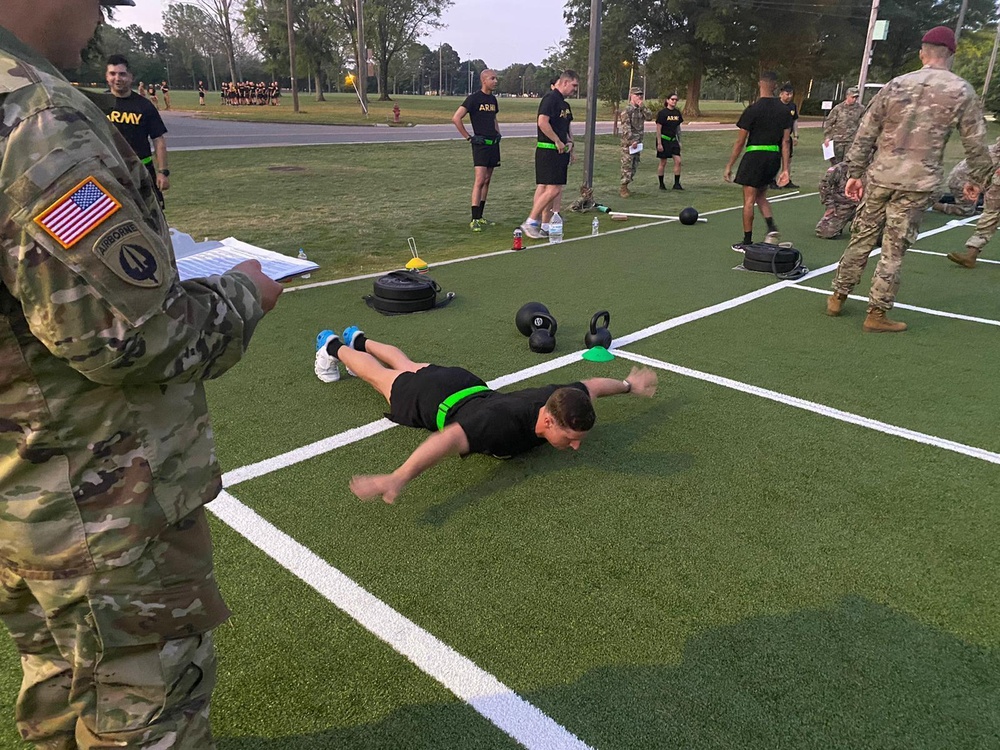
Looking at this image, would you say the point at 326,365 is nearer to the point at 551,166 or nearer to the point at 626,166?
the point at 551,166

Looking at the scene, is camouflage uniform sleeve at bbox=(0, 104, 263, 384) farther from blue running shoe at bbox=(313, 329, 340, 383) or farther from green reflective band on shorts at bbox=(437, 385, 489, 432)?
blue running shoe at bbox=(313, 329, 340, 383)

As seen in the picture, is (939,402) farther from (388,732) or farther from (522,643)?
(388,732)

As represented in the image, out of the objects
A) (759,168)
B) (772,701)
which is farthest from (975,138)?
(772,701)

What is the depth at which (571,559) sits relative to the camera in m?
3.07

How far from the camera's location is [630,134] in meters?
14.1

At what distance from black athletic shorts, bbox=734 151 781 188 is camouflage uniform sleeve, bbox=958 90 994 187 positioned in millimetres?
3199

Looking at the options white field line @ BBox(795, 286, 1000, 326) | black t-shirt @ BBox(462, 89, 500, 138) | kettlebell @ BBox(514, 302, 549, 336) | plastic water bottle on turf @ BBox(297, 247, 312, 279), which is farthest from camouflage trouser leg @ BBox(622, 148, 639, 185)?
kettlebell @ BBox(514, 302, 549, 336)

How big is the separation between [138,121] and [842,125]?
1121 cm

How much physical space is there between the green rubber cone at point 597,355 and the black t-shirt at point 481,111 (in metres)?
5.89

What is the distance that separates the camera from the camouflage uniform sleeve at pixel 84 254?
1.11m

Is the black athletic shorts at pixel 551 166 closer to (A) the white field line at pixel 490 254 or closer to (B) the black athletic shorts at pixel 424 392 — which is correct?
(A) the white field line at pixel 490 254

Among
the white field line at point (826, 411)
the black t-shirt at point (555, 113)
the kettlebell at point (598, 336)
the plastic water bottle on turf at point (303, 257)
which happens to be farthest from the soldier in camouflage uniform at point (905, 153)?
the plastic water bottle on turf at point (303, 257)

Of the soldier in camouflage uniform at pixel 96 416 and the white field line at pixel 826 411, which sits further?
the white field line at pixel 826 411

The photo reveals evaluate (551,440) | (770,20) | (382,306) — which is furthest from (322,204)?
(770,20)
